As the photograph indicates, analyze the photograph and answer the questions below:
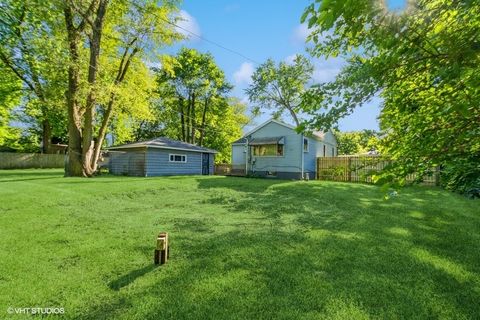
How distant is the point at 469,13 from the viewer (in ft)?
7.31

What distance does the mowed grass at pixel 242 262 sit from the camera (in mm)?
3090

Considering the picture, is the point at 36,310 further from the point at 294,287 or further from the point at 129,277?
the point at 294,287

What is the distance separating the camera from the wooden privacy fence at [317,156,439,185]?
299 cm

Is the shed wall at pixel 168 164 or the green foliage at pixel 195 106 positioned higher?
the green foliage at pixel 195 106

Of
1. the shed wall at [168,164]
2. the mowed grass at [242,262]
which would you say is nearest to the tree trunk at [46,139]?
the shed wall at [168,164]

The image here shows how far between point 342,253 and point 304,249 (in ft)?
2.02

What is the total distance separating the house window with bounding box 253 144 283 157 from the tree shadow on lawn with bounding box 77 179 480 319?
49.4ft

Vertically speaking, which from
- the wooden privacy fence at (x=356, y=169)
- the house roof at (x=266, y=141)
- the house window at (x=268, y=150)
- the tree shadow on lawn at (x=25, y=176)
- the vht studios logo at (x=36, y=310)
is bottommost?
the vht studios logo at (x=36, y=310)

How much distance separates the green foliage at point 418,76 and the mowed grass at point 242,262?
1169 millimetres

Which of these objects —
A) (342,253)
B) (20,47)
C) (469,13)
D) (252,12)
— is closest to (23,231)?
(20,47)

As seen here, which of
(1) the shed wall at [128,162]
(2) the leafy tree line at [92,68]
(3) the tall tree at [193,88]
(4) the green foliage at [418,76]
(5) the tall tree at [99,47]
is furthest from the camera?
(3) the tall tree at [193,88]

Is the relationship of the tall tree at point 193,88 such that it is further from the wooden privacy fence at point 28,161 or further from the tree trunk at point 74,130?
the tree trunk at point 74,130

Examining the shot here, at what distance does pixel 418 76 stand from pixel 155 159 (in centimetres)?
1931

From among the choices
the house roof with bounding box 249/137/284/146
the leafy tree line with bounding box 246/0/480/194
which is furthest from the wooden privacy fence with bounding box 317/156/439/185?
the house roof with bounding box 249/137/284/146
